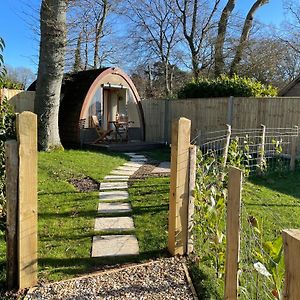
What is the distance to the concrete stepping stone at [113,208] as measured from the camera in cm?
452

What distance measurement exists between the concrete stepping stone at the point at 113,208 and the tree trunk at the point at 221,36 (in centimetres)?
1621

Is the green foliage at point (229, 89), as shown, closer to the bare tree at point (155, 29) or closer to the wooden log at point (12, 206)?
the wooden log at point (12, 206)

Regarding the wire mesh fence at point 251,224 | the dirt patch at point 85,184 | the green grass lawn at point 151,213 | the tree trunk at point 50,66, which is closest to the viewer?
the wire mesh fence at point 251,224

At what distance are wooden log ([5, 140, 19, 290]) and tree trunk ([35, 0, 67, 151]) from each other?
7026mm

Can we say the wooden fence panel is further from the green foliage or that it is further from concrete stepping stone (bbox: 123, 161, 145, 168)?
concrete stepping stone (bbox: 123, 161, 145, 168)

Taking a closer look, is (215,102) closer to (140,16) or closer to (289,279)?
(289,279)

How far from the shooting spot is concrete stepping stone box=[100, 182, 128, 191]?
231 inches

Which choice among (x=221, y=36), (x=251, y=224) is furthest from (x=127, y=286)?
(x=221, y=36)

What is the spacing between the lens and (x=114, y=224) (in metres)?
4.03

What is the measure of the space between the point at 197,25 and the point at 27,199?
20508mm

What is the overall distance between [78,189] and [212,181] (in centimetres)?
288

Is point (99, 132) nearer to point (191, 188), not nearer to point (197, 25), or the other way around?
point (191, 188)

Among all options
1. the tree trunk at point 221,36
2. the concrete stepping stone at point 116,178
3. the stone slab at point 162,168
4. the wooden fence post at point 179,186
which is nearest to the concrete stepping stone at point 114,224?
the wooden fence post at point 179,186

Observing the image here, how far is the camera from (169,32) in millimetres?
22859
